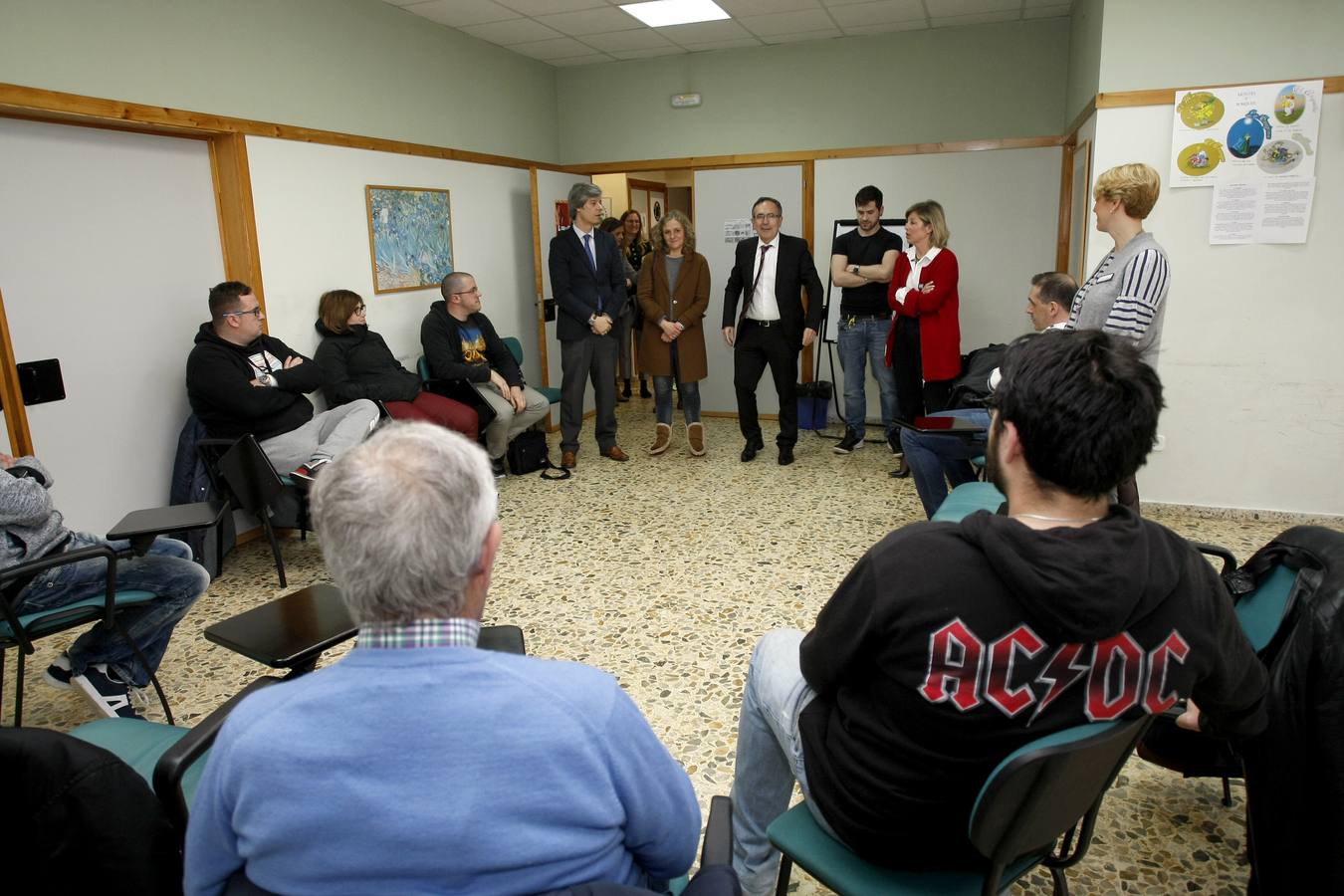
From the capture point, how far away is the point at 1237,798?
2.18 meters

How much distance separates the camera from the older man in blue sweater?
33.1 inches

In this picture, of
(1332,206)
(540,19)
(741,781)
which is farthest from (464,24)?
(741,781)

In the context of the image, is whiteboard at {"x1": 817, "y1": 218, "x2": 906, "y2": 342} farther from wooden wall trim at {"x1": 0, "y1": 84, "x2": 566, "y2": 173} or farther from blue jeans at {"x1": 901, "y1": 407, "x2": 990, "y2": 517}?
wooden wall trim at {"x1": 0, "y1": 84, "x2": 566, "y2": 173}

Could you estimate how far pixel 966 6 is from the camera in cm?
539

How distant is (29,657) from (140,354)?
4.59 feet

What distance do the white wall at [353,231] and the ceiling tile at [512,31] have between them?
0.87 metres

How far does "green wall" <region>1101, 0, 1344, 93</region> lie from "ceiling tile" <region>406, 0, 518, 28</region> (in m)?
3.40

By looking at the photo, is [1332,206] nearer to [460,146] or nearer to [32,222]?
[460,146]

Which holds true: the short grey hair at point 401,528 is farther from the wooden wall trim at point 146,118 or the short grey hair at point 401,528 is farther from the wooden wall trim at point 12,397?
the wooden wall trim at point 146,118

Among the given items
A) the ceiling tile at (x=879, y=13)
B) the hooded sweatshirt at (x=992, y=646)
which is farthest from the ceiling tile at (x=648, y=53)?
the hooded sweatshirt at (x=992, y=646)

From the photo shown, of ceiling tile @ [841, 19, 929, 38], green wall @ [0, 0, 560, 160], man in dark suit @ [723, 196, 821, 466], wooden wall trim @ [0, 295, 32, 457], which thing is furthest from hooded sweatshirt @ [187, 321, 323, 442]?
ceiling tile @ [841, 19, 929, 38]

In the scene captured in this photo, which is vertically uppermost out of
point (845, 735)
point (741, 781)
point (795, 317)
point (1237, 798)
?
point (795, 317)

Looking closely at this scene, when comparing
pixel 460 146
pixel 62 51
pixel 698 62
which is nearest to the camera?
pixel 62 51

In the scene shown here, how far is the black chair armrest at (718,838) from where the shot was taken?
1.16 metres
